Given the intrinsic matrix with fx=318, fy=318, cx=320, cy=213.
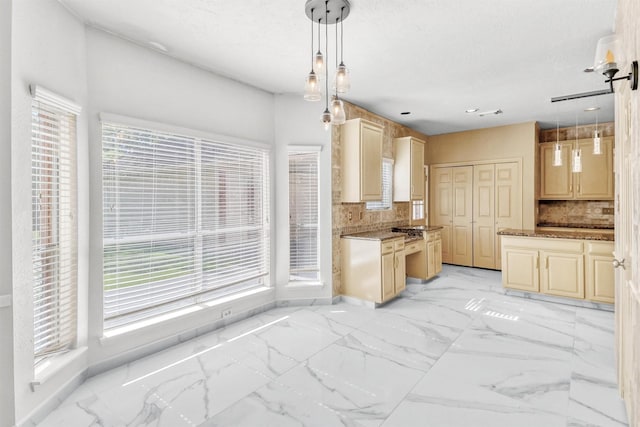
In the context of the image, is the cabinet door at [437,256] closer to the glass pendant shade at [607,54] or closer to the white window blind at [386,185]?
the white window blind at [386,185]

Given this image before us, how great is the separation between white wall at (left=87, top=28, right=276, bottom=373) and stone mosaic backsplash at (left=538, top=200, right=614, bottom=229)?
5851 millimetres

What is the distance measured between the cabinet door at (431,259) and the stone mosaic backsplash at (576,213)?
97.3 inches

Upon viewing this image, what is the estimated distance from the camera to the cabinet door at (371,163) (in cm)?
429

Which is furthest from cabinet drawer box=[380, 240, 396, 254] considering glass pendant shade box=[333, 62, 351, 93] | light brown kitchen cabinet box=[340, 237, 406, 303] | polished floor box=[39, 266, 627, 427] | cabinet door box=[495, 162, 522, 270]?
cabinet door box=[495, 162, 522, 270]

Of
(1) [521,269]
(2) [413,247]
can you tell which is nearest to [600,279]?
(1) [521,269]

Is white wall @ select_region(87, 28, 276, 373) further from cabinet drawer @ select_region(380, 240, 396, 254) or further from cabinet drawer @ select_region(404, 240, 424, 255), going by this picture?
cabinet drawer @ select_region(404, 240, 424, 255)

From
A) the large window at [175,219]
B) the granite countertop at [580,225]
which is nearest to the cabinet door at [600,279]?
the granite countertop at [580,225]

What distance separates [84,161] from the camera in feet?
7.98

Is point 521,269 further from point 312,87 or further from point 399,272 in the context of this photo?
point 312,87

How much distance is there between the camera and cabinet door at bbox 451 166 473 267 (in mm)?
6316

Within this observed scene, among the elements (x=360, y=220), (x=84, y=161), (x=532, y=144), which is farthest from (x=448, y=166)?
(x=84, y=161)

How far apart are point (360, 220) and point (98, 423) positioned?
361 centimetres

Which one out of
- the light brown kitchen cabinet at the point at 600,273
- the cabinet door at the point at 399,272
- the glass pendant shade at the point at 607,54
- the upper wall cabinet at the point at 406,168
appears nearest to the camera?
the glass pendant shade at the point at 607,54

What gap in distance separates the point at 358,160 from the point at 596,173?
14.7 ft
